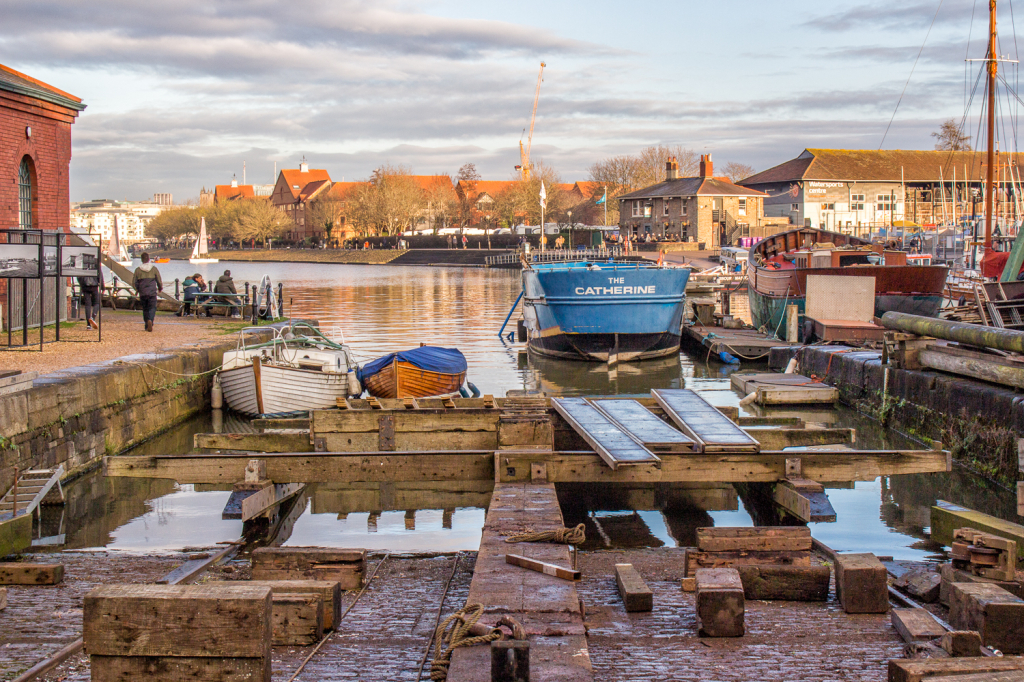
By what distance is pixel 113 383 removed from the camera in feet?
42.6

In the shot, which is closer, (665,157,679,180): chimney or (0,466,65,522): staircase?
(0,466,65,522): staircase

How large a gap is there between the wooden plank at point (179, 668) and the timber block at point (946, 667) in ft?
8.87

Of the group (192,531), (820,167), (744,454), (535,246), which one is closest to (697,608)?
(744,454)

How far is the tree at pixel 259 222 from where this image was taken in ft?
475

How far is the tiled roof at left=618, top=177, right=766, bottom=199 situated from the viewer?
269 feet

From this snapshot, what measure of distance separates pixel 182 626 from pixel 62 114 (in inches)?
811

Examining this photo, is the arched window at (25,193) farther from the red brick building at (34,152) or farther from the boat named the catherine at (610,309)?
the boat named the catherine at (610,309)

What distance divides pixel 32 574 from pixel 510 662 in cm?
436

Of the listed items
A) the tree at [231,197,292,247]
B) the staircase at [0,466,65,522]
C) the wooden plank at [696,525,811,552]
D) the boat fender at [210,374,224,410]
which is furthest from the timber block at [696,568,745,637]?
the tree at [231,197,292,247]

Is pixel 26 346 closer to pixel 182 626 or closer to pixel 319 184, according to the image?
pixel 182 626

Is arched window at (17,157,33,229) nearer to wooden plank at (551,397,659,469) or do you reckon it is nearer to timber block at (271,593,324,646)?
wooden plank at (551,397,659,469)

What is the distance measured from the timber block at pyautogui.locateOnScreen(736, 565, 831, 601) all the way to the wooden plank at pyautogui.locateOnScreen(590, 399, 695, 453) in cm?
267

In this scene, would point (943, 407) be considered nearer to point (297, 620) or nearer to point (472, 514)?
point (472, 514)

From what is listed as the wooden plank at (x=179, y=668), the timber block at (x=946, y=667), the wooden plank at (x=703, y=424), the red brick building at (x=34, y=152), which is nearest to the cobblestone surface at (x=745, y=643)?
the timber block at (x=946, y=667)
